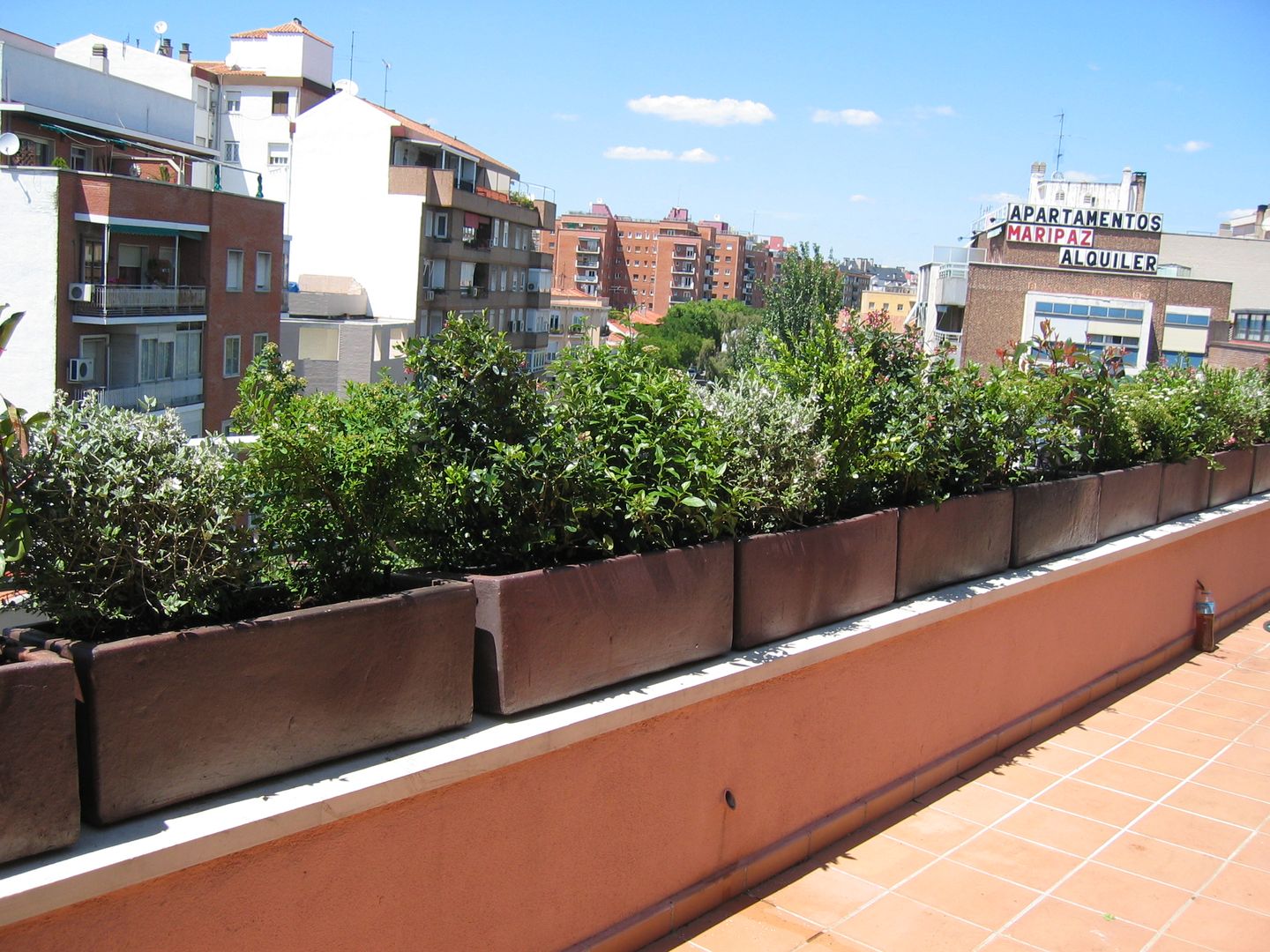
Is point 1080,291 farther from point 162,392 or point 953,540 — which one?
point 953,540

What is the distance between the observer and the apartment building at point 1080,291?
5428 centimetres

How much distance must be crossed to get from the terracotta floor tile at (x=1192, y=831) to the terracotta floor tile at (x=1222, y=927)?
59 cm

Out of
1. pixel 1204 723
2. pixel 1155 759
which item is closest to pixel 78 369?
pixel 1204 723

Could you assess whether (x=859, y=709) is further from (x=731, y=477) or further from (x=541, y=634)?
(x=541, y=634)

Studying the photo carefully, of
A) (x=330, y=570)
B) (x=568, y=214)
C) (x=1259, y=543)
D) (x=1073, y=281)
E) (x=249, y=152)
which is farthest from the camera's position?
(x=568, y=214)

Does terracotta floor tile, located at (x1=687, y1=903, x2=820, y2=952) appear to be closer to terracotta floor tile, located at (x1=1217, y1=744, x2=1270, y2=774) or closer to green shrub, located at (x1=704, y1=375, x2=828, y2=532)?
green shrub, located at (x1=704, y1=375, x2=828, y2=532)

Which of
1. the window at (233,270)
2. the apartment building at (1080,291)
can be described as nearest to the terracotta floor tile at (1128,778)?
the window at (233,270)

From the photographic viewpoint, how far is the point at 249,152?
50938 mm

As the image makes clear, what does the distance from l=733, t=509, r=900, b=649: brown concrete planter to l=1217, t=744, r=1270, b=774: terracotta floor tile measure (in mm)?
2840

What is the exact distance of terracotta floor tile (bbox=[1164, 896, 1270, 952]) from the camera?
4617 mm

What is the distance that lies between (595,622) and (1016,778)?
3325 mm

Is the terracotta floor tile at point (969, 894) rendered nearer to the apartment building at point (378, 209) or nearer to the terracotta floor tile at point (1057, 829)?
the terracotta floor tile at point (1057, 829)

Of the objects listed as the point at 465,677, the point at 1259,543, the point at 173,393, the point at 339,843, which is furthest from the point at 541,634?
the point at 173,393

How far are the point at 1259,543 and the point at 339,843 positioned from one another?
9717mm
